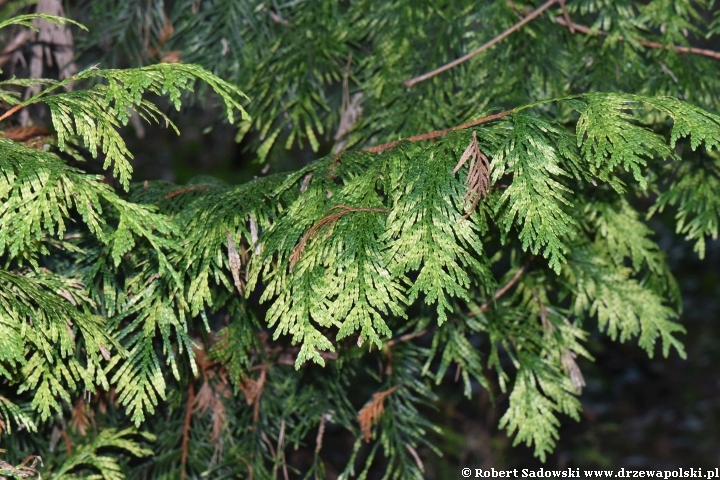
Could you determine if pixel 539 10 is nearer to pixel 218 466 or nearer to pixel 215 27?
pixel 215 27

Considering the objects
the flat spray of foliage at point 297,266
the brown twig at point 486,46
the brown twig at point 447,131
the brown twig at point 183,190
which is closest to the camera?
the flat spray of foliage at point 297,266

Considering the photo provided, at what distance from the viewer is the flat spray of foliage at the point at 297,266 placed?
1064 millimetres

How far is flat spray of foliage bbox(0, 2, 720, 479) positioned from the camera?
3.49ft

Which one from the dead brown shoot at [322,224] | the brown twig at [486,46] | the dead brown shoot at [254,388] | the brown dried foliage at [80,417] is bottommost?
the brown dried foliage at [80,417]

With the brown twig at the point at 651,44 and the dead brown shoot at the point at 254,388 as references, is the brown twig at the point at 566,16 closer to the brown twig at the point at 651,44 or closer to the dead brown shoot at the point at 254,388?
the brown twig at the point at 651,44

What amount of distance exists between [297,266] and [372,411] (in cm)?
68

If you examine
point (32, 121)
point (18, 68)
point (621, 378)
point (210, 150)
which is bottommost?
point (32, 121)

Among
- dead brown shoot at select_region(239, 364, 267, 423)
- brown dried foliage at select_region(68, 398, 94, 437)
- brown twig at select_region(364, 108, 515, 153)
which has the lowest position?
brown dried foliage at select_region(68, 398, 94, 437)

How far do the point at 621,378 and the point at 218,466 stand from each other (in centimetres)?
444

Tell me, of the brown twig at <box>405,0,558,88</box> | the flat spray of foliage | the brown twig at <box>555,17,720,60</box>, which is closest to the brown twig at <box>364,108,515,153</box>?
the flat spray of foliage

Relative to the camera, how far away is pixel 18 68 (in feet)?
7.17

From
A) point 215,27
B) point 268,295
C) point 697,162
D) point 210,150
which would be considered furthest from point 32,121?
point 210,150

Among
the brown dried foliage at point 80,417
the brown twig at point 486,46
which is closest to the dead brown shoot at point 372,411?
the brown dried foliage at point 80,417

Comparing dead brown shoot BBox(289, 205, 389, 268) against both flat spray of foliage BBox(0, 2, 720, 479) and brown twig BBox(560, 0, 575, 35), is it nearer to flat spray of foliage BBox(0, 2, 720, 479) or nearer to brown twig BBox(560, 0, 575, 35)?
flat spray of foliage BBox(0, 2, 720, 479)
